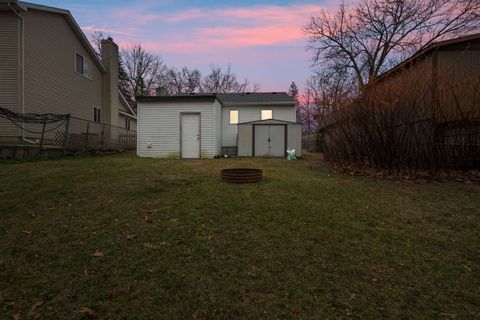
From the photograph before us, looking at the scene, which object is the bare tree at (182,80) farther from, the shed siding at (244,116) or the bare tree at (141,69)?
the shed siding at (244,116)

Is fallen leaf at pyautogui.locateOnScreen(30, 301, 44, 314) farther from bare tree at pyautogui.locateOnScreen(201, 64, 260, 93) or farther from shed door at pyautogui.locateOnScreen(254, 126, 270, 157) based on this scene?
bare tree at pyautogui.locateOnScreen(201, 64, 260, 93)

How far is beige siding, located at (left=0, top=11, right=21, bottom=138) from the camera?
38.0ft

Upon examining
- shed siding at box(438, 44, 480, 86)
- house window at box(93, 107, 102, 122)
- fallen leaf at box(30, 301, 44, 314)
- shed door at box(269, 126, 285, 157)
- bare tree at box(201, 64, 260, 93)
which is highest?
bare tree at box(201, 64, 260, 93)

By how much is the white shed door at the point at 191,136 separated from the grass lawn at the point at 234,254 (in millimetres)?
8760

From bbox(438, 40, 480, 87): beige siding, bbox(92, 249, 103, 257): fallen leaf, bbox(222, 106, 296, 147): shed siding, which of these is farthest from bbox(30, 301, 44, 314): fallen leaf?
bbox(222, 106, 296, 147): shed siding

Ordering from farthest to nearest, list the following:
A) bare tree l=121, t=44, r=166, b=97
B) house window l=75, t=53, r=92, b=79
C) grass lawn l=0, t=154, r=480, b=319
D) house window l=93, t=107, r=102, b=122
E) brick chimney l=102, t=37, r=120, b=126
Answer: bare tree l=121, t=44, r=166, b=97
brick chimney l=102, t=37, r=120, b=126
house window l=93, t=107, r=102, b=122
house window l=75, t=53, r=92, b=79
grass lawn l=0, t=154, r=480, b=319

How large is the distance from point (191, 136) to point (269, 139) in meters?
4.93

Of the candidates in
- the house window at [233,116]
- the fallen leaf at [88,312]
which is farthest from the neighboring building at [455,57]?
the house window at [233,116]

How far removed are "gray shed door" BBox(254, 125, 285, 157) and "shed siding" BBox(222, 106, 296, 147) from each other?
213cm

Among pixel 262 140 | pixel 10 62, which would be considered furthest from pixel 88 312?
pixel 262 140

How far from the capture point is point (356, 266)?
9.96 feet

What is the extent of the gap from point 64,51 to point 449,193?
16.8 m

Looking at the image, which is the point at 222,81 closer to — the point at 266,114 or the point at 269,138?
the point at 266,114

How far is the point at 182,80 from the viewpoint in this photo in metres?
47.9
